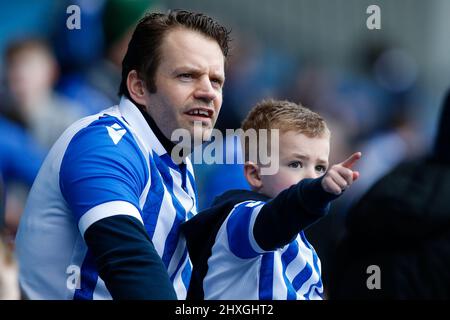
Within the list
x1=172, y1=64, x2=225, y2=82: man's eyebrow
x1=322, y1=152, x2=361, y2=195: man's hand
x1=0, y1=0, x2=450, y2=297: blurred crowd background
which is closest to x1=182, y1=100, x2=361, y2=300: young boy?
x1=322, y1=152, x2=361, y2=195: man's hand

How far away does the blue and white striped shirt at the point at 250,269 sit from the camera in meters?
2.97

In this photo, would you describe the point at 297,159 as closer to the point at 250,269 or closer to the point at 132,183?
the point at 250,269

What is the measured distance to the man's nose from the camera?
3072mm

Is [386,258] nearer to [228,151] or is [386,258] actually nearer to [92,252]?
[228,151]

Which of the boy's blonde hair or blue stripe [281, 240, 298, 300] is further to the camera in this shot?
the boy's blonde hair

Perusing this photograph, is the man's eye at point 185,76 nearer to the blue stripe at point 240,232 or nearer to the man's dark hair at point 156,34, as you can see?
the man's dark hair at point 156,34

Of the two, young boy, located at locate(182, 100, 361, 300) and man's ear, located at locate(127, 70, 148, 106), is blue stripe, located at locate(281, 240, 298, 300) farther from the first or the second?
man's ear, located at locate(127, 70, 148, 106)

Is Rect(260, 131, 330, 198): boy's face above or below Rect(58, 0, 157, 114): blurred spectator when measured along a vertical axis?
below

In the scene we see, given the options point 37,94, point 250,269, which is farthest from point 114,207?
point 37,94

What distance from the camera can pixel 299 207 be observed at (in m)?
2.73

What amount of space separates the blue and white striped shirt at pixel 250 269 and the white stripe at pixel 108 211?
36 centimetres

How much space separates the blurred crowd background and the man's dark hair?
1.11 ft

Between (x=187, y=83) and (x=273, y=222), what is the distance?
0.58 meters

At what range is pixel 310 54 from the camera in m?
10.8
